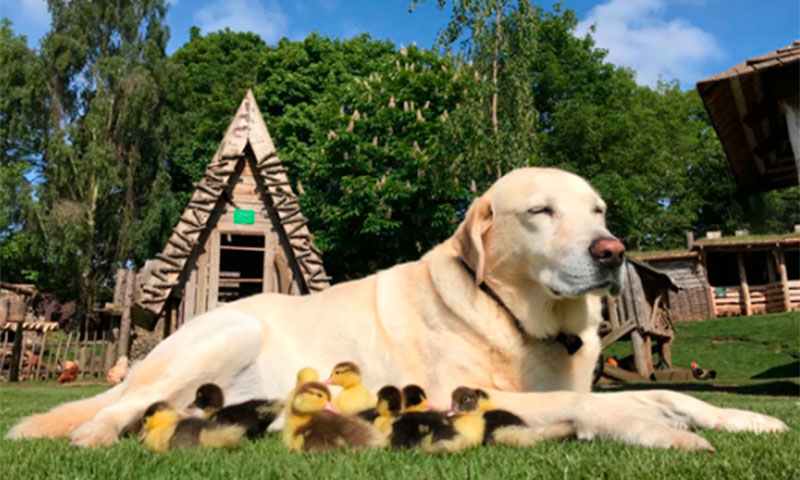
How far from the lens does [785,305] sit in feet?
104

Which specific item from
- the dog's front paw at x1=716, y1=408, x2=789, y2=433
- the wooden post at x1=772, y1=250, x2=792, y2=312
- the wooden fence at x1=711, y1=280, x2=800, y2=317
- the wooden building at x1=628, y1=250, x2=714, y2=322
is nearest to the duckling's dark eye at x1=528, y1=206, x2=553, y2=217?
the dog's front paw at x1=716, y1=408, x2=789, y2=433

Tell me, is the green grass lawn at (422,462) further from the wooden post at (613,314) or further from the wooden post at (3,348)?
the wooden post at (3,348)

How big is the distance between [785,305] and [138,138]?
116 ft

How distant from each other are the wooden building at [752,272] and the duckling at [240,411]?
34.1 meters

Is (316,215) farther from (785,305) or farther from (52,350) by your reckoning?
(785,305)

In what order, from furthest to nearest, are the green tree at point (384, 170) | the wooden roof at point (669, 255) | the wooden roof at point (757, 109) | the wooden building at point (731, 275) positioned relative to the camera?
1. the wooden roof at point (669, 255)
2. the wooden building at point (731, 275)
3. the green tree at point (384, 170)
4. the wooden roof at point (757, 109)

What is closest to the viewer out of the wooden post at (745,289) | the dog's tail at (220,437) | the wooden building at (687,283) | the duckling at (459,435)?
the duckling at (459,435)

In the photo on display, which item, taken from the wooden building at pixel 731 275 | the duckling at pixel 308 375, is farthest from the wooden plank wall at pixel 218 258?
the wooden building at pixel 731 275

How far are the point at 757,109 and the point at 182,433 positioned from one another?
9.10m

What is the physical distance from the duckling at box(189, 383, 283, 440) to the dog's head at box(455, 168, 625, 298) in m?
1.49

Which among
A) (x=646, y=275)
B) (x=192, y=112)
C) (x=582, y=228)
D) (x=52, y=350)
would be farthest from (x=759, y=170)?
(x=192, y=112)

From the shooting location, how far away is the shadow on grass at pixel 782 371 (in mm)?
15539

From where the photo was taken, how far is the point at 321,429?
2936 millimetres

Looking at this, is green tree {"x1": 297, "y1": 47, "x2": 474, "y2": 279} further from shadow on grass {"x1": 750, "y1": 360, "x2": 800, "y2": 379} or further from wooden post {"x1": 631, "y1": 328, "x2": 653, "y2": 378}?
shadow on grass {"x1": 750, "y1": 360, "x2": 800, "y2": 379}
